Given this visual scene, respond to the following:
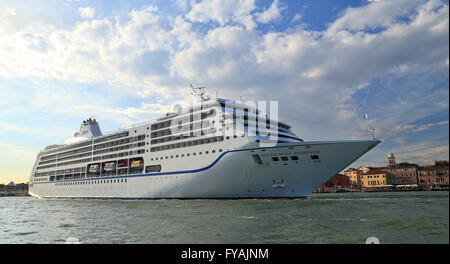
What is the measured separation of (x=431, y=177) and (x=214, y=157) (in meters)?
95.4

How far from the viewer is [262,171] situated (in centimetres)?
2433

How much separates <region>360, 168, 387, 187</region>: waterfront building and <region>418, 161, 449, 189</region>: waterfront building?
36.6ft

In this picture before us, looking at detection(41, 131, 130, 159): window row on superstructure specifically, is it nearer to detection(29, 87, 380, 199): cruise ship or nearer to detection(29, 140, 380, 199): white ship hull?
detection(29, 87, 380, 199): cruise ship

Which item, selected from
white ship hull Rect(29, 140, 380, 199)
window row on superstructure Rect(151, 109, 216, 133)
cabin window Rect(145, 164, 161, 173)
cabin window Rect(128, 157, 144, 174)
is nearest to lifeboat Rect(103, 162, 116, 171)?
cabin window Rect(128, 157, 144, 174)

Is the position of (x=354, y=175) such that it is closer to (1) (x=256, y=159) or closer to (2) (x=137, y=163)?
(2) (x=137, y=163)

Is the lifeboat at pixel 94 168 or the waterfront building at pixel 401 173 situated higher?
the lifeboat at pixel 94 168

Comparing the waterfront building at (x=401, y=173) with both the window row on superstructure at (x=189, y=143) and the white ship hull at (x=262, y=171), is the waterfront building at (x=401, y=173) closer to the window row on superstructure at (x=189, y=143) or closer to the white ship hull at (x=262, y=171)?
the white ship hull at (x=262, y=171)

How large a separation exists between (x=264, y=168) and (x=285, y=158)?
207 centimetres

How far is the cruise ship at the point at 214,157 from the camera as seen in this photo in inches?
922

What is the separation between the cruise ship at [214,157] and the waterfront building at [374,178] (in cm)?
8654

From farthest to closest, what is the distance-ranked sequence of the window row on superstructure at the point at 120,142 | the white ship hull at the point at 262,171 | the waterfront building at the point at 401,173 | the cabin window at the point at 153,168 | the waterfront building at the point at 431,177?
the waterfront building at the point at 401,173
the waterfront building at the point at 431,177
the window row on superstructure at the point at 120,142
the cabin window at the point at 153,168
the white ship hull at the point at 262,171

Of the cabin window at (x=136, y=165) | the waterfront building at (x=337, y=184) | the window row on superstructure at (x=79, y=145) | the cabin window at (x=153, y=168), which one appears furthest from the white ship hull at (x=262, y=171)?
the waterfront building at (x=337, y=184)
